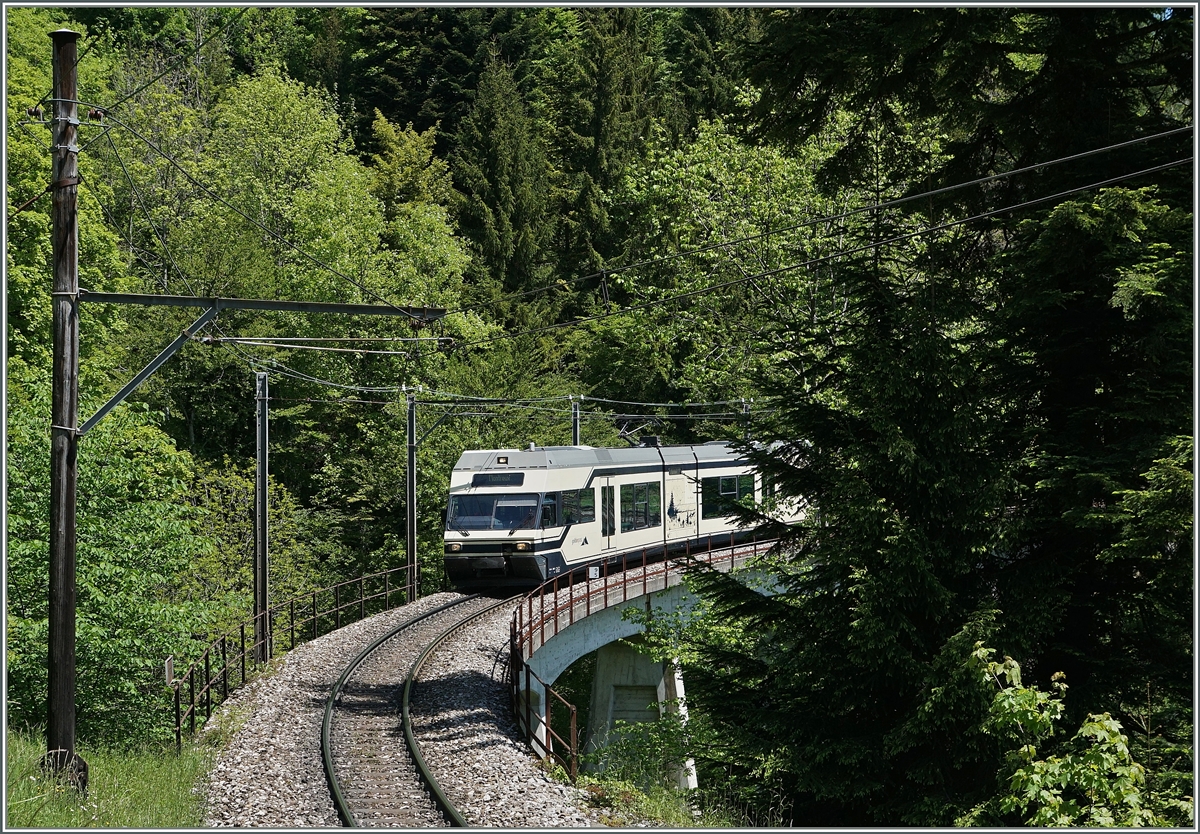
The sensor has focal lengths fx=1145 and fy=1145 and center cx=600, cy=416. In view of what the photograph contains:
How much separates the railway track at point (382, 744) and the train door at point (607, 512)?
193 inches

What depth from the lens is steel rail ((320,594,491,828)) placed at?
38.4 feet

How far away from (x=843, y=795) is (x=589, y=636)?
1397 centimetres

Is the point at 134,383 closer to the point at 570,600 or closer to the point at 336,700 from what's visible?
the point at 336,700

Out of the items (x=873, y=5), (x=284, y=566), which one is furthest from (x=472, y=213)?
(x=873, y=5)

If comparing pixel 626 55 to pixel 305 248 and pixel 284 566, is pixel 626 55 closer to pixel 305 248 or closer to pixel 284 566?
pixel 305 248

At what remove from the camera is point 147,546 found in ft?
63.2

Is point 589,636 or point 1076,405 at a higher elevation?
point 1076,405

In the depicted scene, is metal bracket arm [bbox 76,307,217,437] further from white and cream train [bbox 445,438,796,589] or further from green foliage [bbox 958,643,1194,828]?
white and cream train [bbox 445,438,796,589]

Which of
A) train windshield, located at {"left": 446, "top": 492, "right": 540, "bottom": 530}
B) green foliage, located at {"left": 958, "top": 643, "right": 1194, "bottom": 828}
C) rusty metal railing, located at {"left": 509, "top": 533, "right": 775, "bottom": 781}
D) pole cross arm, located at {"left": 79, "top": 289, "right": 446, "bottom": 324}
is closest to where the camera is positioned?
green foliage, located at {"left": 958, "top": 643, "right": 1194, "bottom": 828}

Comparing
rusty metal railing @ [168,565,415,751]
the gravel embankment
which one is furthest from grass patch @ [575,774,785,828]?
rusty metal railing @ [168,565,415,751]

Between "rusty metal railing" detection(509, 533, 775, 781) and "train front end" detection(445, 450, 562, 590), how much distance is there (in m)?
0.71

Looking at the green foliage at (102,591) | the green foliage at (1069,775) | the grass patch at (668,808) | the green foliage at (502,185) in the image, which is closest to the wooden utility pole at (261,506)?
the green foliage at (102,591)

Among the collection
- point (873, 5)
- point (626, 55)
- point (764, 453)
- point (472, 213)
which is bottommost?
point (764, 453)

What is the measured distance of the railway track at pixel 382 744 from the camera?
11.7 meters
